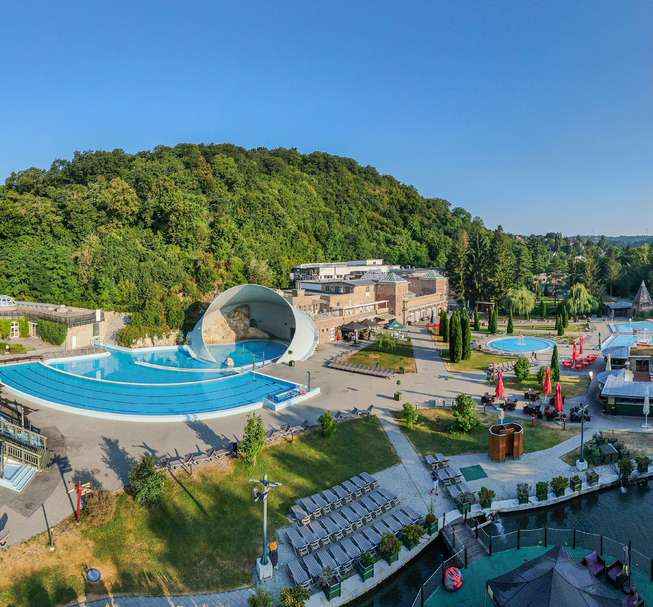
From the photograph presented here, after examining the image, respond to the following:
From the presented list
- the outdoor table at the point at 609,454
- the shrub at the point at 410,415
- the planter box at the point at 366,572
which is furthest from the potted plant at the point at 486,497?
the outdoor table at the point at 609,454

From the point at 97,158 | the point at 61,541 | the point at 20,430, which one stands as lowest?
the point at 61,541

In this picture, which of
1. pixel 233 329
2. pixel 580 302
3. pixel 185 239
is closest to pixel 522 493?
pixel 233 329

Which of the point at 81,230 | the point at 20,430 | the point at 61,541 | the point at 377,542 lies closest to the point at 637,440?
the point at 377,542

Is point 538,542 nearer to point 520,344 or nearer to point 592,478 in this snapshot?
point 592,478

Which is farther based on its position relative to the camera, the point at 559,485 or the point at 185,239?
the point at 185,239

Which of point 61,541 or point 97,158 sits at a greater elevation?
point 97,158

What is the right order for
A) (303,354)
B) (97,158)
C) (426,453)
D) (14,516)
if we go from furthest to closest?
(97,158) → (303,354) → (426,453) → (14,516)

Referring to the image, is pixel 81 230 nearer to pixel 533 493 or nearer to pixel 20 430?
pixel 20 430

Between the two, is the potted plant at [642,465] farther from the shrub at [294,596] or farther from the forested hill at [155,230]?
the forested hill at [155,230]
